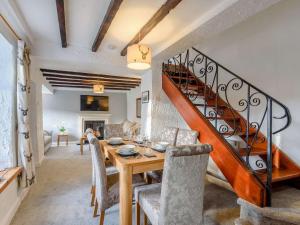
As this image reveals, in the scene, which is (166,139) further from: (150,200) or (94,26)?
(94,26)

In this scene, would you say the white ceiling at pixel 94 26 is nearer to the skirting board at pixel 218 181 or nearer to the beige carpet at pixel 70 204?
the beige carpet at pixel 70 204

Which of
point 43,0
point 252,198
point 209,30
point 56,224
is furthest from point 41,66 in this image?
point 252,198

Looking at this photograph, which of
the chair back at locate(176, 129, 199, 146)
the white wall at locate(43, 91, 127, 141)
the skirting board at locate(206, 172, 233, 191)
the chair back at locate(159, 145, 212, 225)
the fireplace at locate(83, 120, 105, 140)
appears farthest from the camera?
the fireplace at locate(83, 120, 105, 140)

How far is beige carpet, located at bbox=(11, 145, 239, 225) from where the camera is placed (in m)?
2.07

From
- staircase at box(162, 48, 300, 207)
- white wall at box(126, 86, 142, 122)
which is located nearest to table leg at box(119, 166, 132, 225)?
staircase at box(162, 48, 300, 207)

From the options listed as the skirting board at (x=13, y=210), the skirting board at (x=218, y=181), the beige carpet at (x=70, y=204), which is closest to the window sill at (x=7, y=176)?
the skirting board at (x=13, y=210)

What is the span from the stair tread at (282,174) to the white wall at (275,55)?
7.8 inches

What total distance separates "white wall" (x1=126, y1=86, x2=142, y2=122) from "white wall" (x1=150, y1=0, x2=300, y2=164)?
4.51 metres

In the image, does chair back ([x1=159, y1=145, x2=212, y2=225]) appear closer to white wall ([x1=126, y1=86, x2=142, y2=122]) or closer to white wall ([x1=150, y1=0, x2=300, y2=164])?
white wall ([x1=150, y1=0, x2=300, y2=164])

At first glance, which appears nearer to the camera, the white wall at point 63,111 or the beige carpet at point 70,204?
the beige carpet at point 70,204

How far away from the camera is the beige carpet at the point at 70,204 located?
6.79 feet

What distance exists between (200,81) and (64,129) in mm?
5740

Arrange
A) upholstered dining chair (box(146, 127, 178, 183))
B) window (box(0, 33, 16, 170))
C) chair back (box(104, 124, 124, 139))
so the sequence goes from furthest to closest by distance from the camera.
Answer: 1. chair back (box(104, 124, 124, 139))
2. upholstered dining chair (box(146, 127, 178, 183))
3. window (box(0, 33, 16, 170))

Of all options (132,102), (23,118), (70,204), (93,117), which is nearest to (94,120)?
(93,117)
